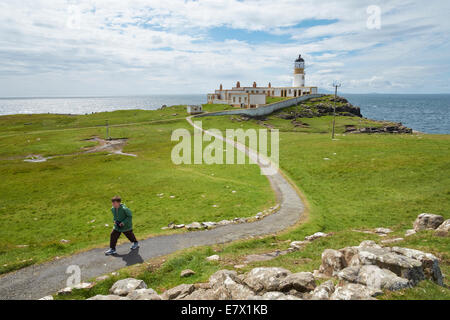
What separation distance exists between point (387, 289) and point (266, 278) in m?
4.25

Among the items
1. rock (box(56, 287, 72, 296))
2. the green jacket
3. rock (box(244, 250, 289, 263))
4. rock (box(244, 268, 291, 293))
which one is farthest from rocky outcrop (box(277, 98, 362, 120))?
rock (box(56, 287, 72, 296))

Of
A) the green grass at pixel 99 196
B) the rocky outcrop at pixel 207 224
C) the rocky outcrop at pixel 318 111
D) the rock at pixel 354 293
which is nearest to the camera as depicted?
the rock at pixel 354 293

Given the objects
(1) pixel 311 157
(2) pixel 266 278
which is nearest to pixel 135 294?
(2) pixel 266 278

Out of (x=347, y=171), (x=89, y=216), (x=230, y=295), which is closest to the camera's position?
(x=230, y=295)

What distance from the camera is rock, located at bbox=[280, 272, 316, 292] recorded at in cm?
1007

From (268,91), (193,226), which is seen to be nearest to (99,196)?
(193,226)

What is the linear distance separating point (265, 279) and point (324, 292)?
7.70 ft

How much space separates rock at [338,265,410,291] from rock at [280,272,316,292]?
4.31 ft

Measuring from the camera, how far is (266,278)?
10719mm

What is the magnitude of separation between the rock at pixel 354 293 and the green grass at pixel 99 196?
51.2 ft

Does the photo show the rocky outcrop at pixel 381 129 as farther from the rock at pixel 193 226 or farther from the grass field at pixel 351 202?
the rock at pixel 193 226

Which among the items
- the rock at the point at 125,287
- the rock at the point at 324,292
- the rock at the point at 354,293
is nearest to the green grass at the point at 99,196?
the rock at the point at 125,287

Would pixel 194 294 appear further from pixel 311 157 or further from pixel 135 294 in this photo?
pixel 311 157

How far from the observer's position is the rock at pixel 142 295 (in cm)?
1026
